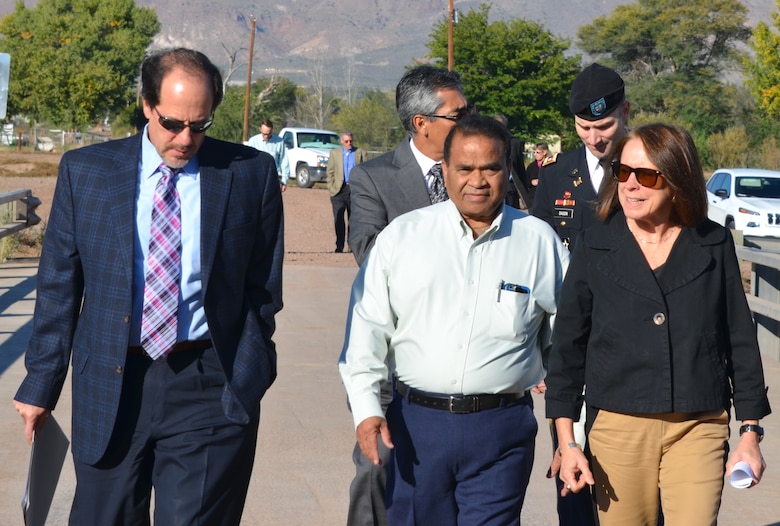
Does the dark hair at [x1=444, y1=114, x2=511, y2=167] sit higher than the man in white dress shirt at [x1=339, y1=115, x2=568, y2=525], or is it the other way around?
the dark hair at [x1=444, y1=114, x2=511, y2=167]

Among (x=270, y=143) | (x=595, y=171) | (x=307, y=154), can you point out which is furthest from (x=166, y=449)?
(x=307, y=154)

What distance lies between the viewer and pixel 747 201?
22.9 m

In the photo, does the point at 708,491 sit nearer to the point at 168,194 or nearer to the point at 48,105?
the point at 168,194

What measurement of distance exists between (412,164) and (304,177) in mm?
33404

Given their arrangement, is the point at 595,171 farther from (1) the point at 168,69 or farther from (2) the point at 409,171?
(1) the point at 168,69

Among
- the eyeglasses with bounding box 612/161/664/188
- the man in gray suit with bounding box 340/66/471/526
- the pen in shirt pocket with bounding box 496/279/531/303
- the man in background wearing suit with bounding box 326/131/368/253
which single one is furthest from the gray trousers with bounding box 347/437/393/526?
the man in background wearing suit with bounding box 326/131/368/253

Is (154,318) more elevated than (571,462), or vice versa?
(154,318)

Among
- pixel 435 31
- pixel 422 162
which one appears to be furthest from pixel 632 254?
pixel 435 31

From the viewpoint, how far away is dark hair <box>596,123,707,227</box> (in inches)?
151

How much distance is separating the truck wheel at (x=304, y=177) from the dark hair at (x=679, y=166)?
34.2m

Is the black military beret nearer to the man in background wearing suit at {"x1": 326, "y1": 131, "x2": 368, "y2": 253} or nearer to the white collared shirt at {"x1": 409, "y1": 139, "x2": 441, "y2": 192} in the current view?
the white collared shirt at {"x1": 409, "y1": 139, "x2": 441, "y2": 192}

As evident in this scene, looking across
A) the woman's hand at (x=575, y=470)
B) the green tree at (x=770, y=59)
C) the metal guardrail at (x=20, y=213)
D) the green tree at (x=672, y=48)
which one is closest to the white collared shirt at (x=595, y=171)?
the woman's hand at (x=575, y=470)

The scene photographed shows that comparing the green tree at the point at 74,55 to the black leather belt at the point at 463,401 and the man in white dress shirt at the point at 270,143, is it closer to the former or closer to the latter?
the man in white dress shirt at the point at 270,143

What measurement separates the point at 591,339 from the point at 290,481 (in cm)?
290
